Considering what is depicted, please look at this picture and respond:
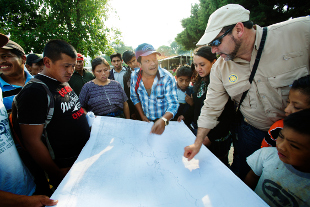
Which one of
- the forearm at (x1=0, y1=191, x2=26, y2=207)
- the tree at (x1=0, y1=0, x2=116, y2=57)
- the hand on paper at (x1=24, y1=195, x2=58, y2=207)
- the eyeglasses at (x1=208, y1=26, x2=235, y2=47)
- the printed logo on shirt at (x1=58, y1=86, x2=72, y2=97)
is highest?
the tree at (x1=0, y1=0, x2=116, y2=57)

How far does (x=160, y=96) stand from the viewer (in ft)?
6.33

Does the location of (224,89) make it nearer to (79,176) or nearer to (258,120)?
(258,120)

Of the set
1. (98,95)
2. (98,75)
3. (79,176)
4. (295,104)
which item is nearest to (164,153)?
(79,176)

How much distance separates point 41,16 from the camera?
584 cm

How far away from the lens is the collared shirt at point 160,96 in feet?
6.20

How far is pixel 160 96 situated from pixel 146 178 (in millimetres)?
1104

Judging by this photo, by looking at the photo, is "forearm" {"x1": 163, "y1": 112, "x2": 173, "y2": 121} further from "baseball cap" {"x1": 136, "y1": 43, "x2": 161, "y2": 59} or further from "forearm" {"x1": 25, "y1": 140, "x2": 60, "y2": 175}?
"forearm" {"x1": 25, "y1": 140, "x2": 60, "y2": 175}

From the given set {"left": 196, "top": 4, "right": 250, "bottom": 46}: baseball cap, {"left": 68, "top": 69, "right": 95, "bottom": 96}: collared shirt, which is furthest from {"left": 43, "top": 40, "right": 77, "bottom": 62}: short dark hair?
{"left": 68, "top": 69, "right": 95, "bottom": 96}: collared shirt

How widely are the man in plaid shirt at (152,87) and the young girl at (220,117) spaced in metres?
0.44

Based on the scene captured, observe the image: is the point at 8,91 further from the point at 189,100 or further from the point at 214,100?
the point at 189,100

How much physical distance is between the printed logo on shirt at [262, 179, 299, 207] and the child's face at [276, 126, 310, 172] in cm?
17

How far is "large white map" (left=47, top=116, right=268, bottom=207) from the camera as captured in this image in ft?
2.82

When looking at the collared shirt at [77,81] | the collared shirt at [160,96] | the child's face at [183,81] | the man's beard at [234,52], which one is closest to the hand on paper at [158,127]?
the collared shirt at [160,96]

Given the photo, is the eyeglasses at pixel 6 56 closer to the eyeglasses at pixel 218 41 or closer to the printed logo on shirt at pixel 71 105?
the printed logo on shirt at pixel 71 105
